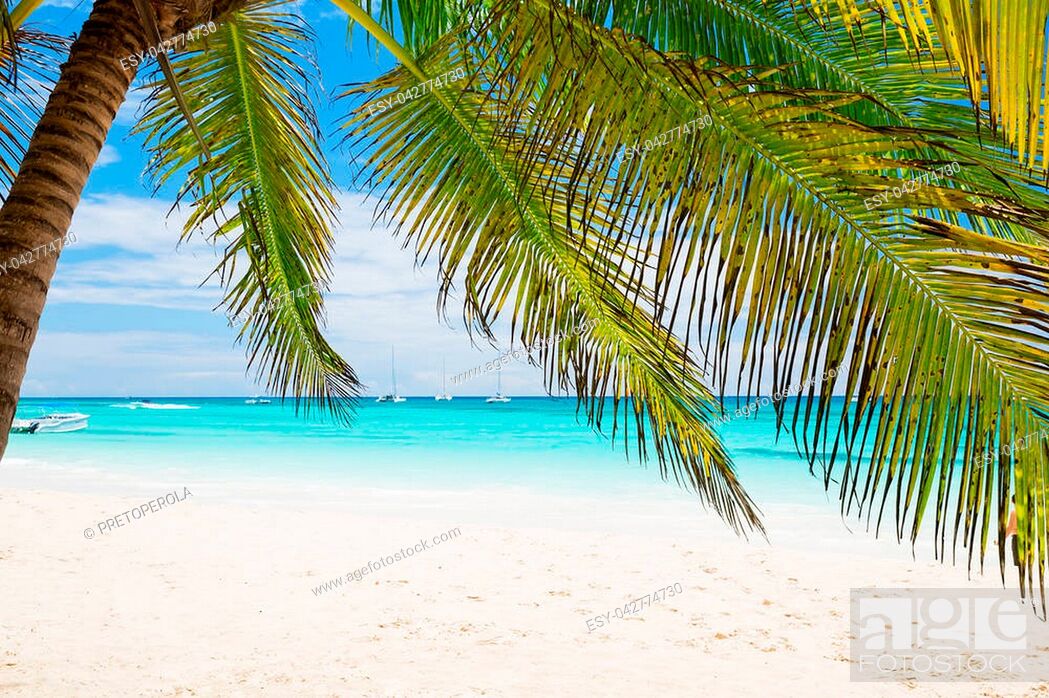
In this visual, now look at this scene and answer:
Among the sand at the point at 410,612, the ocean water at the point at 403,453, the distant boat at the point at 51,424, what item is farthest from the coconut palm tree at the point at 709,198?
the distant boat at the point at 51,424

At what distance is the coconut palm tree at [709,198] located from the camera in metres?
1.87

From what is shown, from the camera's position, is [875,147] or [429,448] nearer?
[875,147]

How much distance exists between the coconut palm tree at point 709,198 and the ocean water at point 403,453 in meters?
10.2

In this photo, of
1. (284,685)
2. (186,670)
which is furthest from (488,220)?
(186,670)

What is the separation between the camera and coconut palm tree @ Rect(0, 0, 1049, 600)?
1.87 m

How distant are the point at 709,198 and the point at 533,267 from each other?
202 centimetres

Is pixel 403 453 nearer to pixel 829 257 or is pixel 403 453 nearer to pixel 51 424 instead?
pixel 51 424

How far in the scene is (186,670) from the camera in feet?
16.9

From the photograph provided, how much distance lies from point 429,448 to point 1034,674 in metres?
27.6

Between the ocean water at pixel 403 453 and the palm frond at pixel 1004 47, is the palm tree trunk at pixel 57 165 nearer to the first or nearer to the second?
the palm frond at pixel 1004 47

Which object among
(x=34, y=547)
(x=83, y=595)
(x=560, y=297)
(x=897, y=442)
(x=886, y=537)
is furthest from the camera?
(x=886, y=537)

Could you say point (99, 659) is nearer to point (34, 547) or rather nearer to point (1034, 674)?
point (34, 547)

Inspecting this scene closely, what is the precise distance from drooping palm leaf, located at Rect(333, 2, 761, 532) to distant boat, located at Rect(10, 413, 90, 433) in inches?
1356

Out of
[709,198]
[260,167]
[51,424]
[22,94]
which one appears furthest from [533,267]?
[51,424]
